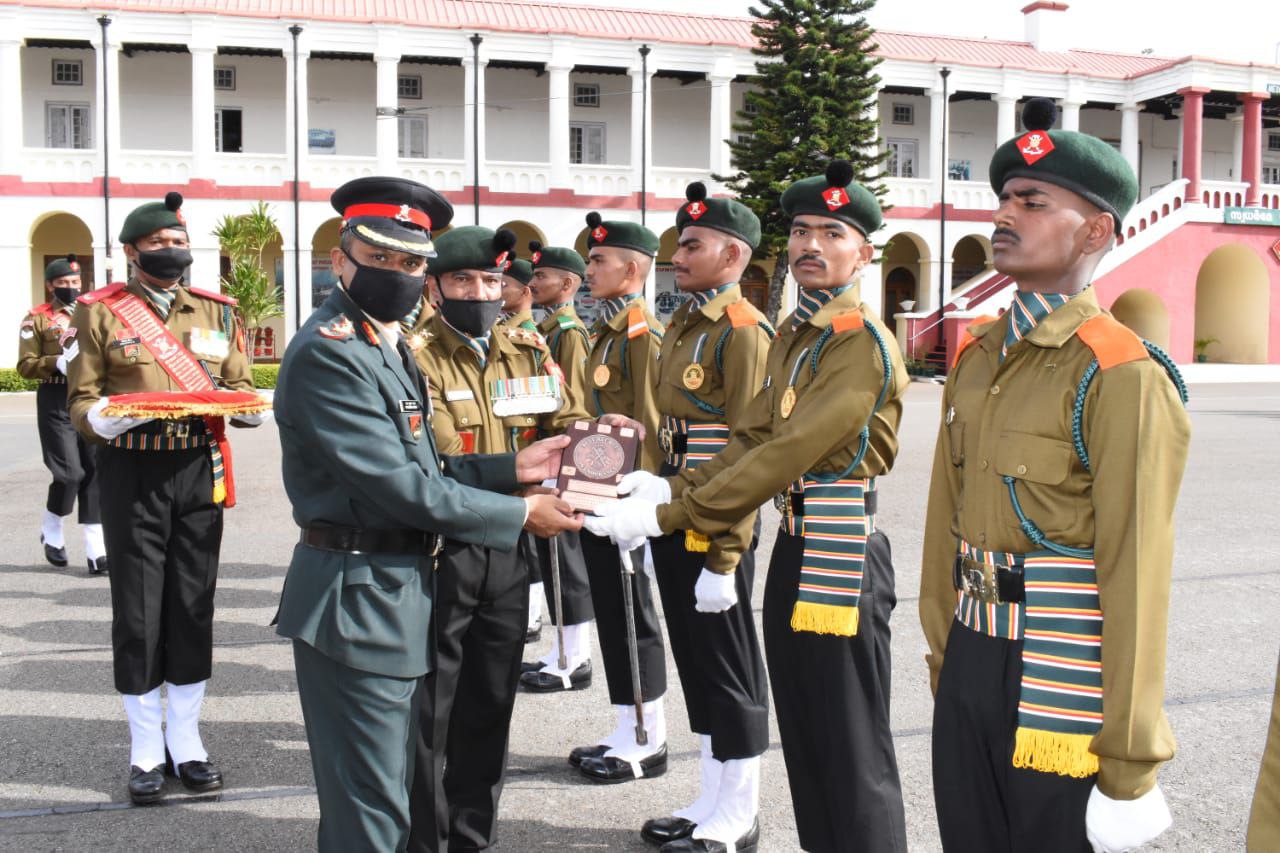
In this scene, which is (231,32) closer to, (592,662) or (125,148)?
(125,148)

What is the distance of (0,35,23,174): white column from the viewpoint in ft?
102

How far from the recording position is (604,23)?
36.6m

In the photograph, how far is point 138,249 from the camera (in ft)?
16.4

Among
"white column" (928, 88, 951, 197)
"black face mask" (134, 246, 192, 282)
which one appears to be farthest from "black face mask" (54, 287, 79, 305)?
"white column" (928, 88, 951, 197)

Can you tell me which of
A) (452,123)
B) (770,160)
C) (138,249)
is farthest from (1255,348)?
(138,249)

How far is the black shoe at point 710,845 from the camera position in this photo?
4.09 metres

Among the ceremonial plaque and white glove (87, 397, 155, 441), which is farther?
white glove (87, 397, 155, 441)

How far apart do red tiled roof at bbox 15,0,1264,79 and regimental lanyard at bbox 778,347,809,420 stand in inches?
1284

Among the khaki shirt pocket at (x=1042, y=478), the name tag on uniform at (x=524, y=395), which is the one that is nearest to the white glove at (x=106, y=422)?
the name tag on uniform at (x=524, y=395)

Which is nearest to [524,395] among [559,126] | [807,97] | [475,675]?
[475,675]

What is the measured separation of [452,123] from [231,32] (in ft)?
24.6

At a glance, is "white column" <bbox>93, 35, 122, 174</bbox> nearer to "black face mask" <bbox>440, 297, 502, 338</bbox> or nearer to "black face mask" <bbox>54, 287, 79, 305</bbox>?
"black face mask" <bbox>54, 287, 79, 305</bbox>

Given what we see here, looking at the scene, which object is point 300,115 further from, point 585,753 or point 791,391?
point 791,391

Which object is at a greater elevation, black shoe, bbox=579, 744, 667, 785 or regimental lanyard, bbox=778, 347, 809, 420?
regimental lanyard, bbox=778, 347, 809, 420
